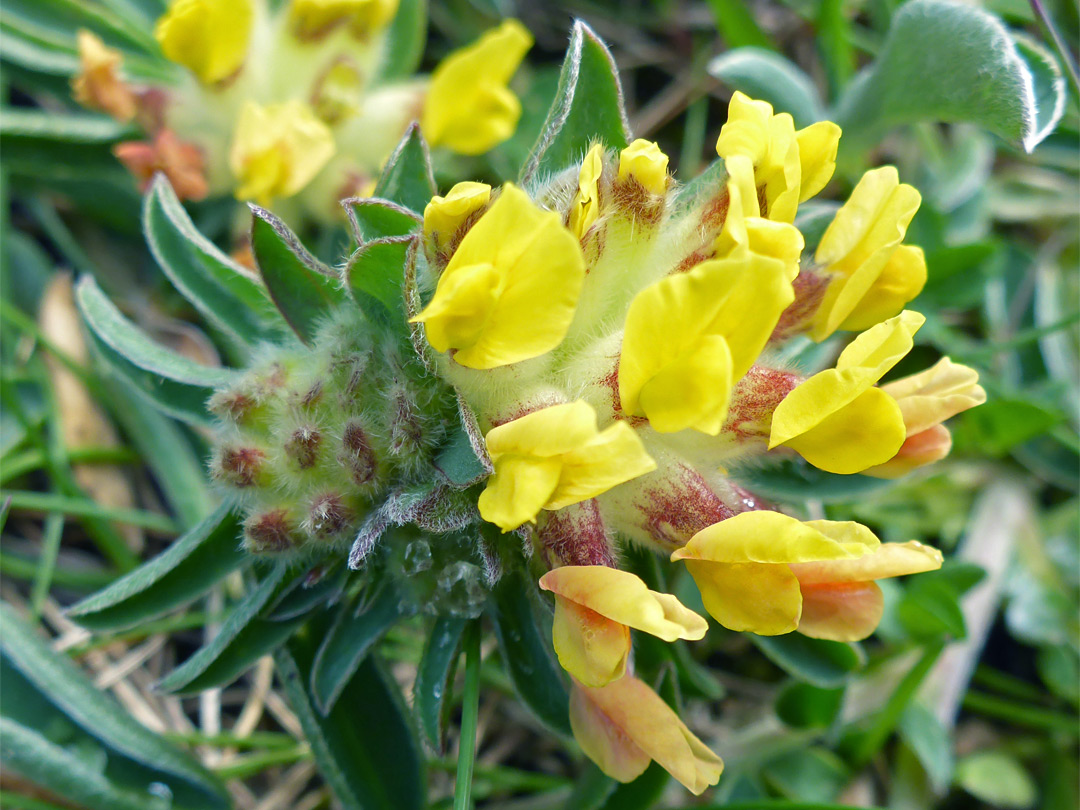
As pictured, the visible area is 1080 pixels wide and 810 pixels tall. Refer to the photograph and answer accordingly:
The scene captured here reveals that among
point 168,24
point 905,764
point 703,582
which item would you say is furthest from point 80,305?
point 905,764

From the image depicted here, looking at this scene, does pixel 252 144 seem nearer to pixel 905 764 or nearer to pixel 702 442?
pixel 702 442

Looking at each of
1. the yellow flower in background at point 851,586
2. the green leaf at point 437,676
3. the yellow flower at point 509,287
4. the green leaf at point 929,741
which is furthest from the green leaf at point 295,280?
the green leaf at point 929,741

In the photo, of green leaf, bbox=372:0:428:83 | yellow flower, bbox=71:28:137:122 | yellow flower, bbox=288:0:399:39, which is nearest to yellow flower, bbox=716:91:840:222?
yellow flower, bbox=288:0:399:39

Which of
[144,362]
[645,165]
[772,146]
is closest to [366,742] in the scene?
[144,362]

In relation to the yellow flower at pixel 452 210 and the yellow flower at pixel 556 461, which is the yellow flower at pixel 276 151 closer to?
the yellow flower at pixel 452 210

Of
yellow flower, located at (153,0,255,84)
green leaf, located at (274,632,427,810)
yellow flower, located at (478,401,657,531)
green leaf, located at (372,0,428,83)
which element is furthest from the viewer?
green leaf, located at (372,0,428,83)

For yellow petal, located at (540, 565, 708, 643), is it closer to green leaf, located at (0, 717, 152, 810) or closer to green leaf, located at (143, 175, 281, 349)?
green leaf, located at (143, 175, 281, 349)
